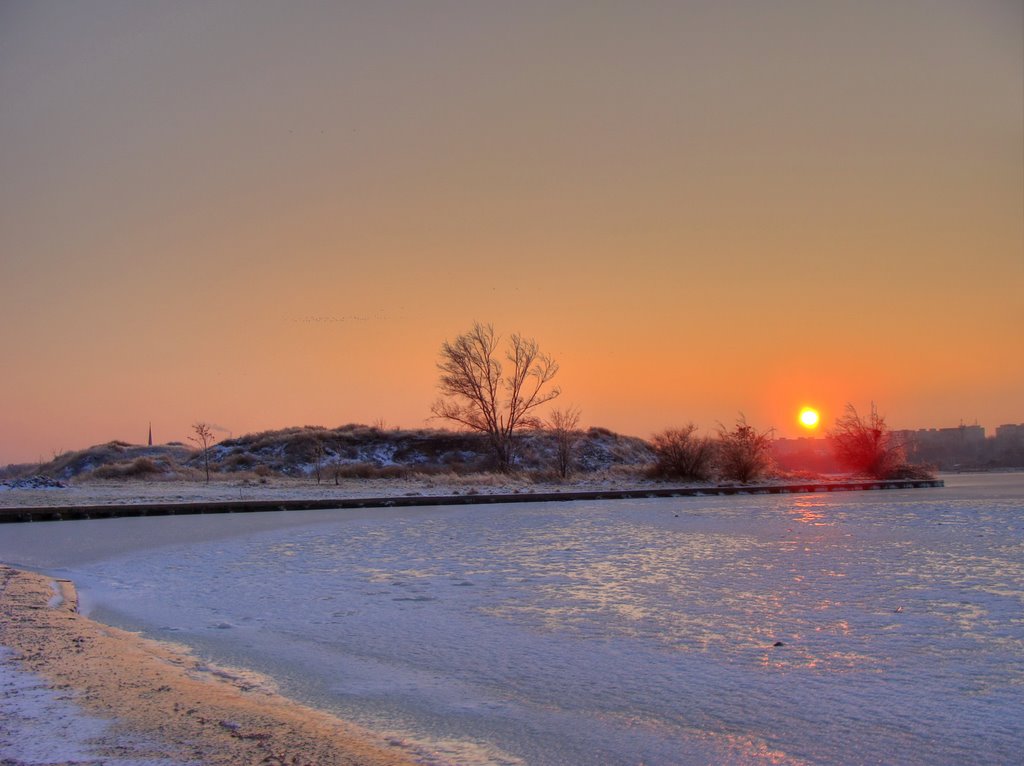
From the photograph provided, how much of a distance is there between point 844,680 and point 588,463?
44.4m

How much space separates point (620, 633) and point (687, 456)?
97.9 ft

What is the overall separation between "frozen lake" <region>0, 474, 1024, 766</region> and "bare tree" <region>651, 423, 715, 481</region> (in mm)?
21748

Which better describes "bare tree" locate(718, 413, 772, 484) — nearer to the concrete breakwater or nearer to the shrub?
the concrete breakwater

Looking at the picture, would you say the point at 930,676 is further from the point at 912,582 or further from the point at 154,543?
the point at 154,543

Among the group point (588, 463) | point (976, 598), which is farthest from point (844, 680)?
point (588, 463)

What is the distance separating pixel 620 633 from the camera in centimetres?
600

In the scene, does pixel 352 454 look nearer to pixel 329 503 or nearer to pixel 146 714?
pixel 329 503

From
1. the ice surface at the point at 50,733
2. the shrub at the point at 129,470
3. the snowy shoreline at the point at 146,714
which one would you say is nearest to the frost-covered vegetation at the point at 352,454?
the shrub at the point at 129,470

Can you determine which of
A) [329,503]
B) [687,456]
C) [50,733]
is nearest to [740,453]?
[687,456]

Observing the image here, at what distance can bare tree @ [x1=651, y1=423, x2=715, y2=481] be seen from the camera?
115 feet

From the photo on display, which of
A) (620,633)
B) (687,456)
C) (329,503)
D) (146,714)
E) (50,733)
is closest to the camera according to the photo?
(50,733)

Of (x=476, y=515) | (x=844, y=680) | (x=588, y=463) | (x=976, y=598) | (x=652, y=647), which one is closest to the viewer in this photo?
(x=844, y=680)

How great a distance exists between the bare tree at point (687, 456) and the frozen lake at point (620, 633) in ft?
71.4

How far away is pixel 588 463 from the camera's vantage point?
4891cm
